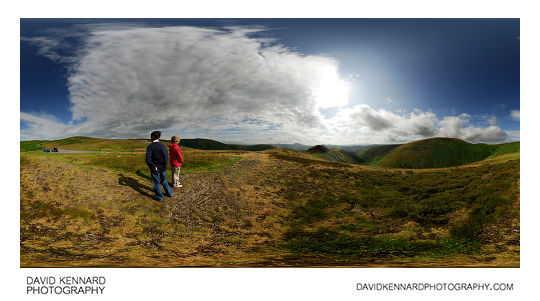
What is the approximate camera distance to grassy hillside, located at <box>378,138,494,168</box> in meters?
23.5

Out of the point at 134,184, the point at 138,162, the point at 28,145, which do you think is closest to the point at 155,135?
the point at 134,184

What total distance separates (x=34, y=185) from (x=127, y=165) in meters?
3.96

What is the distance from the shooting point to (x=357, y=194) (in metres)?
12.4

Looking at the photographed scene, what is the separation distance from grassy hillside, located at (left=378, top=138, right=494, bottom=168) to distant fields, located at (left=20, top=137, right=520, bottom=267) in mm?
10771

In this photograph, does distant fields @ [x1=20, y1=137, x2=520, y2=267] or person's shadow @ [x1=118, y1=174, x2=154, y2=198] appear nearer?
distant fields @ [x1=20, y1=137, x2=520, y2=267]

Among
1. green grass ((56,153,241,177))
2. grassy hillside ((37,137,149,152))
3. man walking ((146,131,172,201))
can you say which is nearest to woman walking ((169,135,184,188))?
man walking ((146,131,172,201))

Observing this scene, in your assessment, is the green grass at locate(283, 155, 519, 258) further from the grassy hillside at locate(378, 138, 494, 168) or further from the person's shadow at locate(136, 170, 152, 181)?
the grassy hillside at locate(378, 138, 494, 168)

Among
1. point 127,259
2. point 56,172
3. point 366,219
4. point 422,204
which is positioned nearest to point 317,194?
point 366,219

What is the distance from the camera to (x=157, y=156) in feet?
29.0

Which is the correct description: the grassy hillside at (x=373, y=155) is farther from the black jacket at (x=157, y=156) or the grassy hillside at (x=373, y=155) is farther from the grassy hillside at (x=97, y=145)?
the grassy hillside at (x=97, y=145)

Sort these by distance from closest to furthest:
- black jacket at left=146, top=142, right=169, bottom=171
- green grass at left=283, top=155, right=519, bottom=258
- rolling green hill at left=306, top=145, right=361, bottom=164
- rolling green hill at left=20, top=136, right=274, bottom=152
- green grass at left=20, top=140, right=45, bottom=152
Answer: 1. green grass at left=283, top=155, right=519, bottom=258
2. black jacket at left=146, top=142, right=169, bottom=171
3. green grass at left=20, top=140, right=45, bottom=152
4. rolling green hill at left=20, top=136, right=274, bottom=152
5. rolling green hill at left=306, top=145, right=361, bottom=164

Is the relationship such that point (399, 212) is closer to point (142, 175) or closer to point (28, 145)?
point (142, 175)

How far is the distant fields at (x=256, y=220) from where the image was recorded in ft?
23.0

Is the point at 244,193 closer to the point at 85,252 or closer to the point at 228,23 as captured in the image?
the point at 85,252
